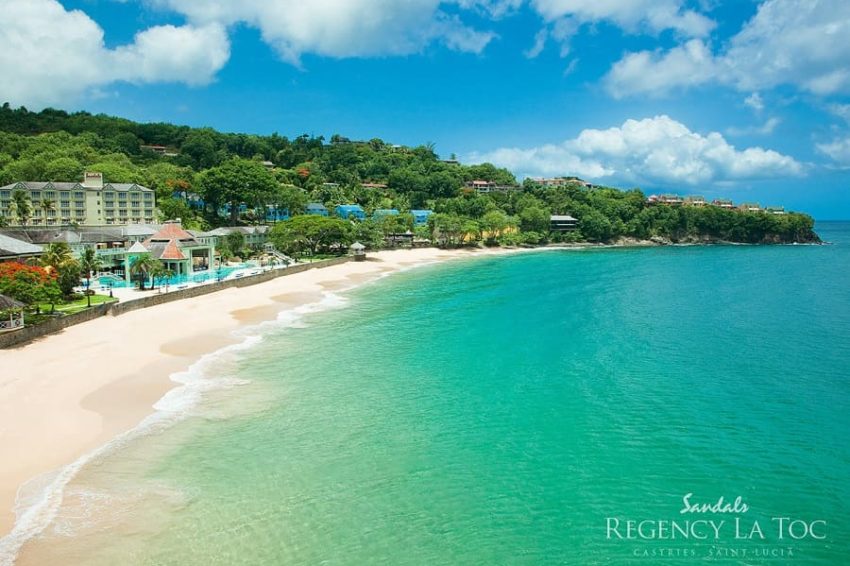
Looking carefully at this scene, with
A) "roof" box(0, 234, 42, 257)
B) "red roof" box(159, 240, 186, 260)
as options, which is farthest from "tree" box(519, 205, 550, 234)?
"roof" box(0, 234, 42, 257)

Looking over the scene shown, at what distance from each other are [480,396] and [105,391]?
16.7 m

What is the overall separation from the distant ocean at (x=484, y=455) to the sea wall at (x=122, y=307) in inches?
396

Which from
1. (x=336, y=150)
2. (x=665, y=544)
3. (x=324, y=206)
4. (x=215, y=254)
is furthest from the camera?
(x=336, y=150)

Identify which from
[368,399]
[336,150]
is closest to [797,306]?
[368,399]

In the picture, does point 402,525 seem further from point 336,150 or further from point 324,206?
point 336,150

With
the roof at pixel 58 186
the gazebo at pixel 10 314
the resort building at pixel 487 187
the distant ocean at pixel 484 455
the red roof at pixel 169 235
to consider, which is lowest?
the distant ocean at pixel 484 455

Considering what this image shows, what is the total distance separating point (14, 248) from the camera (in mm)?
46250

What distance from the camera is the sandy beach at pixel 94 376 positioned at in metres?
18.8

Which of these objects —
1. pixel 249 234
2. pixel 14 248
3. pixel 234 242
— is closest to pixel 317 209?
pixel 249 234

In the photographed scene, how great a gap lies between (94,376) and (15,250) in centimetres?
2777

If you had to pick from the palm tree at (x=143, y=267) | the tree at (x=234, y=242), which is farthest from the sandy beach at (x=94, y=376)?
the tree at (x=234, y=242)

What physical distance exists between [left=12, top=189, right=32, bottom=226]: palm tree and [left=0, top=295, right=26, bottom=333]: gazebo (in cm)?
4288

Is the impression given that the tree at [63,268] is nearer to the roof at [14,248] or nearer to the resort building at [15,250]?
the resort building at [15,250]

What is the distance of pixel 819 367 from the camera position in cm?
3009
